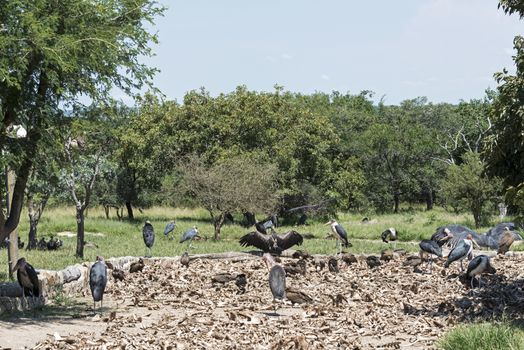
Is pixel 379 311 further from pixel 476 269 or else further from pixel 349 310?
pixel 476 269

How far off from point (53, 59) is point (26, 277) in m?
4.20

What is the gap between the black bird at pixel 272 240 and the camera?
23.0 metres

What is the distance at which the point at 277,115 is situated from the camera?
44.7 meters

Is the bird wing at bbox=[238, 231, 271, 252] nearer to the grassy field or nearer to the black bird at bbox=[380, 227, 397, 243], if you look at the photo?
the grassy field

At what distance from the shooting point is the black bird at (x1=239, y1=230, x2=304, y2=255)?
2295 cm

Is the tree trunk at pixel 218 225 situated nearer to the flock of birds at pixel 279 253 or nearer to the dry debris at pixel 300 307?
the flock of birds at pixel 279 253

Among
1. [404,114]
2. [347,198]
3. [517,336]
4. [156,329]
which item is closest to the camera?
[517,336]

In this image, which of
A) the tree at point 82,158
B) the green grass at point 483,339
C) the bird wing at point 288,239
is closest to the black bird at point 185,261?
the bird wing at point 288,239

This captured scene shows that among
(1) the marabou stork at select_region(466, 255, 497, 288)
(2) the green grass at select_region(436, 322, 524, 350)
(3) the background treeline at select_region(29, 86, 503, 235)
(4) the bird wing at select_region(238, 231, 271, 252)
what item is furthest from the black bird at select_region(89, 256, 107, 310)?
(3) the background treeline at select_region(29, 86, 503, 235)

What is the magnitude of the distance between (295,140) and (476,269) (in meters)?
29.1

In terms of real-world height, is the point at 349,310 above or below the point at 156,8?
below

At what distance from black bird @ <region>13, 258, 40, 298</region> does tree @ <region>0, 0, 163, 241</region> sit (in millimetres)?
725

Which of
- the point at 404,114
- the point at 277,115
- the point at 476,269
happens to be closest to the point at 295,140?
Answer: the point at 277,115

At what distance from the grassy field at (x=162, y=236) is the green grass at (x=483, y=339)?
13.0 meters
